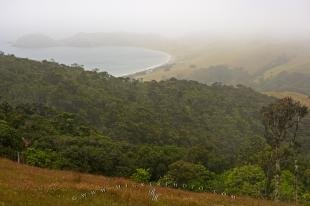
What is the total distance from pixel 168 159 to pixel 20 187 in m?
46.6

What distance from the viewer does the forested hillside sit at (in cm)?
5062

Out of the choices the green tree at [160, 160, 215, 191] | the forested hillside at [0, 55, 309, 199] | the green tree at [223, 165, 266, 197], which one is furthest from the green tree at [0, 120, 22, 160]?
the green tree at [223, 165, 266, 197]

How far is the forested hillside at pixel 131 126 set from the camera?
50.6m

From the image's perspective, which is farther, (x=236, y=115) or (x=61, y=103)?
(x=236, y=115)

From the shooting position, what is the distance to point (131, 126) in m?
103

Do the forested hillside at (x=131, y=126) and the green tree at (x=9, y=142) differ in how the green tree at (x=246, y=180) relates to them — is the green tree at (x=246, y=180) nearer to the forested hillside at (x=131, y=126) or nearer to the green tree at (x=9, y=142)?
the forested hillside at (x=131, y=126)

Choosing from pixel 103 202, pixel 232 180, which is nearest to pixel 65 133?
pixel 232 180

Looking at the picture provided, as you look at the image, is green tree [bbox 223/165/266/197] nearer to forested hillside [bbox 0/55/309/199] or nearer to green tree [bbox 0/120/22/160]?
forested hillside [bbox 0/55/309/199]

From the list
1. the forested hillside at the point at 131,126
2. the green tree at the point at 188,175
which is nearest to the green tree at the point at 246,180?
the forested hillside at the point at 131,126

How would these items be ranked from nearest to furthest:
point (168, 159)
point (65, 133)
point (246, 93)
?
point (168, 159) < point (65, 133) < point (246, 93)

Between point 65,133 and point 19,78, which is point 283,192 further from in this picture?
point 19,78

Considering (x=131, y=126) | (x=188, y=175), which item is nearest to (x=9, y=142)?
(x=188, y=175)

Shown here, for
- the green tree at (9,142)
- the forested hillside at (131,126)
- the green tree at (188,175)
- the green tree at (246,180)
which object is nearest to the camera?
the green tree at (9,142)

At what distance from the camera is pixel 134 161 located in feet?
189
